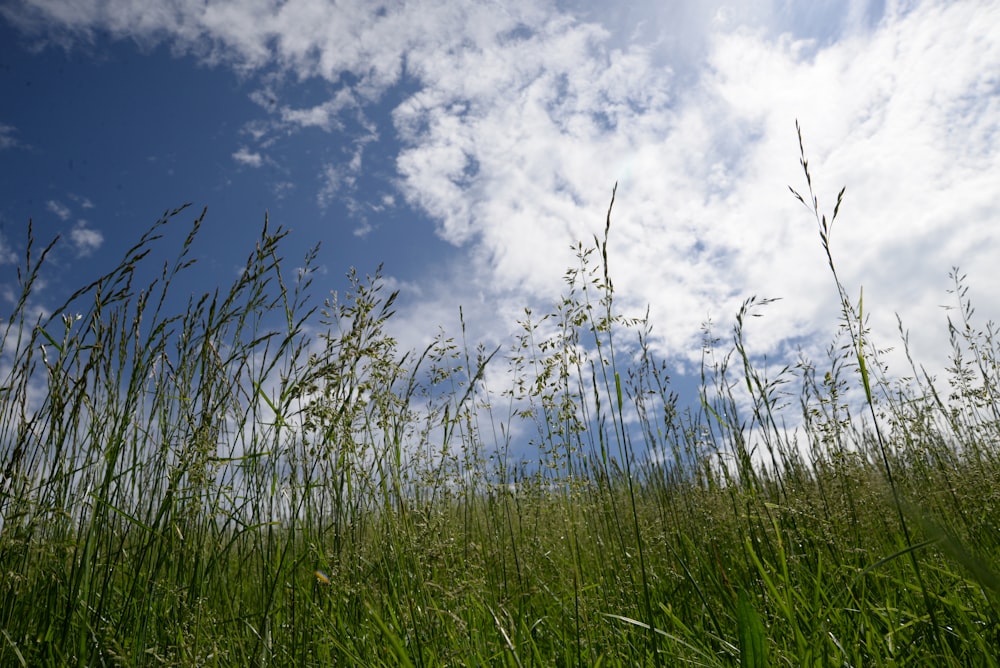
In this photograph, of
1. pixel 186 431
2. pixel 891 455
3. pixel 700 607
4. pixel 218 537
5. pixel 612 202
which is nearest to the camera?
pixel 612 202

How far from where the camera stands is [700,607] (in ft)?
7.47

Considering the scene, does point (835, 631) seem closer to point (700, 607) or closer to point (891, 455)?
point (700, 607)

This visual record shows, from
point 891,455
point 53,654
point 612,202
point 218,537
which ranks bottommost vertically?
point 53,654

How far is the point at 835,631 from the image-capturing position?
1.82 meters

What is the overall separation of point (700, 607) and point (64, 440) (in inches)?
90.0

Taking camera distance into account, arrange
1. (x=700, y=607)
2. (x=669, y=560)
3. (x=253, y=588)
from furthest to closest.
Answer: (x=253, y=588)
(x=669, y=560)
(x=700, y=607)

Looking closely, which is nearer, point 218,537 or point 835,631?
point 835,631

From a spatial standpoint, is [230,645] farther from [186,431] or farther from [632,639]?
[632,639]

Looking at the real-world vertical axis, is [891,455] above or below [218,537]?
above

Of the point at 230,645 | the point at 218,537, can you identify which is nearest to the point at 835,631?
the point at 230,645

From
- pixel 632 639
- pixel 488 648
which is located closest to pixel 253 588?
pixel 488 648

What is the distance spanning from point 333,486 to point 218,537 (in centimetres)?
59

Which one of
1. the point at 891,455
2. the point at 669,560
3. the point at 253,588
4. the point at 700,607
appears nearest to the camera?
the point at 700,607

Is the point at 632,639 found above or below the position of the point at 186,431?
below
